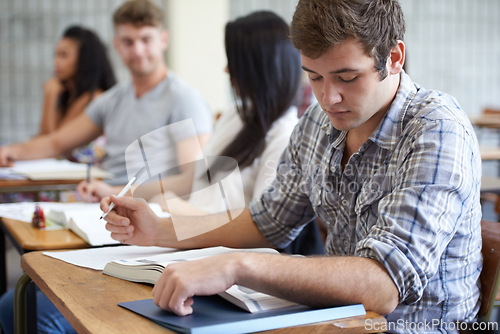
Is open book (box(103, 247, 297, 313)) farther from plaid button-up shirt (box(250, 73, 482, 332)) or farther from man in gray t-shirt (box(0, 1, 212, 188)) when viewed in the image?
man in gray t-shirt (box(0, 1, 212, 188))

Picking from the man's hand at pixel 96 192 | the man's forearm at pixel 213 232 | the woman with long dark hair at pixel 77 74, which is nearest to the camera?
the man's forearm at pixel 213 232

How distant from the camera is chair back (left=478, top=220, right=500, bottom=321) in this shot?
109cm

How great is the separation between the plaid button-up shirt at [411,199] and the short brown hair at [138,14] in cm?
159

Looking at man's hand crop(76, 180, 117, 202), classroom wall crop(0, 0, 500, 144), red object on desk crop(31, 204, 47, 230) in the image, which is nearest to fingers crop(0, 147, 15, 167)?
man's hand crop(76, 180, 117, 202)

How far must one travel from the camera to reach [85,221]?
147cm

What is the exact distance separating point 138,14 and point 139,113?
45 cm

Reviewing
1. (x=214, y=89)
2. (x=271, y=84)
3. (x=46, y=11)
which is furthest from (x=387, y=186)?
(x=46, y=11)

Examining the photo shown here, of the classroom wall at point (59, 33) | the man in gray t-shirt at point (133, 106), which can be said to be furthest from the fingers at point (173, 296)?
the classroom wall at point (59, 33)

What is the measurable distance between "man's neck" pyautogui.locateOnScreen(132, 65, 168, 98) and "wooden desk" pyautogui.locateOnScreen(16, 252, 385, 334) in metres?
1.54

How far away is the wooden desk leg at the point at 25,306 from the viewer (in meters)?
1.24

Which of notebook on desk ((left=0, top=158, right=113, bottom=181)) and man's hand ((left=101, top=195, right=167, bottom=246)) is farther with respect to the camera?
notebook on desk ((left=0, top=158, right=113, bottom=181))

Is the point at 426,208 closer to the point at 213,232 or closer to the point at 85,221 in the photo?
the point at 213,232

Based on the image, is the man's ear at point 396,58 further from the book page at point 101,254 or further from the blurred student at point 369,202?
the book page at point 101,254

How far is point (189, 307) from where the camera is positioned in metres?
0.82
